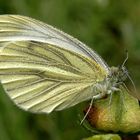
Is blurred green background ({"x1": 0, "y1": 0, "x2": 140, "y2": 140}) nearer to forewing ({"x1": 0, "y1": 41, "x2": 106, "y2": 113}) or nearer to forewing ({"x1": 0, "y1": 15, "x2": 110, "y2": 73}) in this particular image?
forewing ({"x1": 0, "y1": 41, "x2": 106, "y2": 113})

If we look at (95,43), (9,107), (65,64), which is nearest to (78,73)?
(65,64)

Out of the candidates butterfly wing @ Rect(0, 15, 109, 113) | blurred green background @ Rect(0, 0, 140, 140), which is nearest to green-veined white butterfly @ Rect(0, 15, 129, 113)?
butterfly wing @ Rect(0, 15, 109, 113)

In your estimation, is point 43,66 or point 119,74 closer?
point 119,74

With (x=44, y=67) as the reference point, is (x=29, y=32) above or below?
above

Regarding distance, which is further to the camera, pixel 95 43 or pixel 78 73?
pixel 95 43

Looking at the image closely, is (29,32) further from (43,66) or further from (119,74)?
(119,74)

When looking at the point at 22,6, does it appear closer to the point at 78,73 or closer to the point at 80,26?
the point at 80,26

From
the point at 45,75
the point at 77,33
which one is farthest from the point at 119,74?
the point at 77,33
